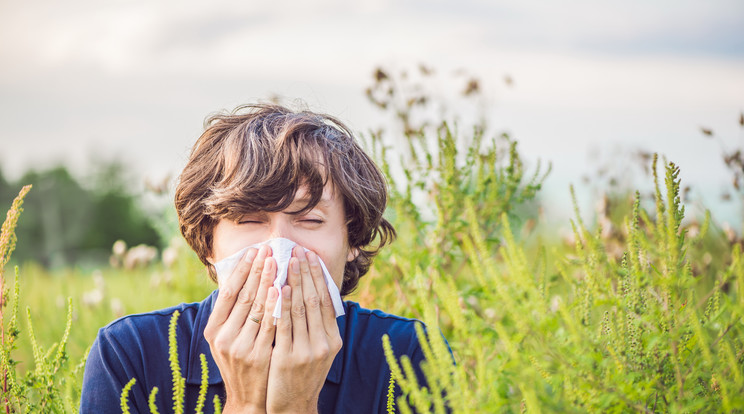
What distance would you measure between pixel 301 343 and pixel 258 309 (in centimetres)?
17

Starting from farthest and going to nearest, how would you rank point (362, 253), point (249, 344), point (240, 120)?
1. point (362, 253)
2. point (240, 120)
3. point (249, 344)

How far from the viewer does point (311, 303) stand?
1862mm

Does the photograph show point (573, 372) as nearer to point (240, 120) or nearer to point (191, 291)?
point (240, 120)

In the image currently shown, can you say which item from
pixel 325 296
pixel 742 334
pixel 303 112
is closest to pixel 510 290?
pixel 742 334

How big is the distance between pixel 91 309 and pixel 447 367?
13.3 feet

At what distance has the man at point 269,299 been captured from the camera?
184cm

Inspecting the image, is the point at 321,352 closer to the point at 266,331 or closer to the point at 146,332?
the point at 266,331

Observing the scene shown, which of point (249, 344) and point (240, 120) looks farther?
point (240, 120)

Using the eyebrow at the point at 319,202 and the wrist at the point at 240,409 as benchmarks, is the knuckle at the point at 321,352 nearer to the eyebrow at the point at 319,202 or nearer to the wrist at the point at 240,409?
the wrist at the point at 240,409

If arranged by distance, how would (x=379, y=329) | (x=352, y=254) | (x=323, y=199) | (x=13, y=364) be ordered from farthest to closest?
(x=352, y=254), (x=379, y=329), (x=323, y=199), (x=13, y=364)

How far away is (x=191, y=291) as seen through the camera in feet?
14.0

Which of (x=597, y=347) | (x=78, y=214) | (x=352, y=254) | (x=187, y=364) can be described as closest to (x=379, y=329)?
(x=352, y=254)

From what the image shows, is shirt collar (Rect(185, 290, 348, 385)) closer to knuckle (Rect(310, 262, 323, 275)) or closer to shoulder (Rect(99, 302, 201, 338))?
shoulder (Rect(99, 302, 201, 338))

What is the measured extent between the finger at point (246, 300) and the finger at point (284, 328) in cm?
9
